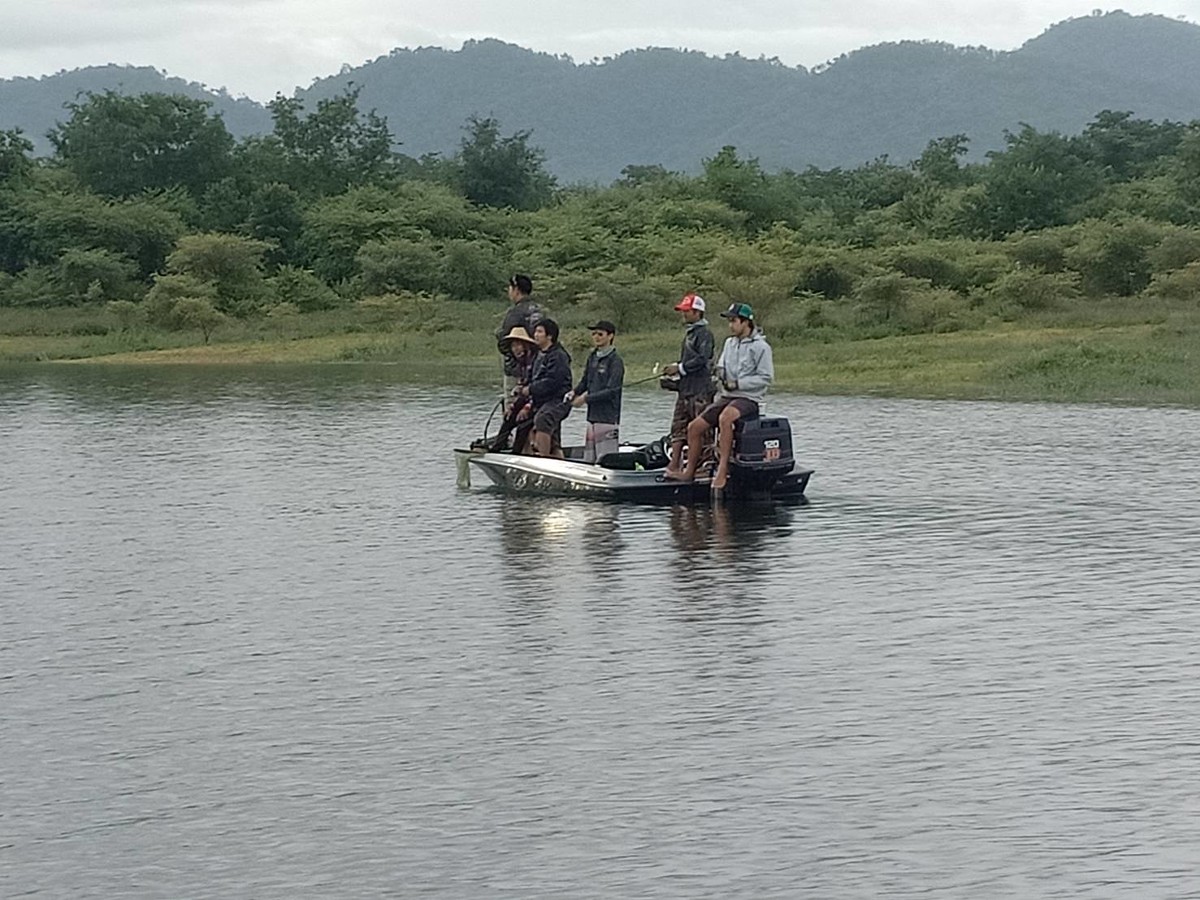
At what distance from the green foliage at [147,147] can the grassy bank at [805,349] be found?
1377 centimetres

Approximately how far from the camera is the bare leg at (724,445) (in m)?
17.2

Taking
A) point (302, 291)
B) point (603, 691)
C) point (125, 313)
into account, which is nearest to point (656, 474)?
point (603, 691)

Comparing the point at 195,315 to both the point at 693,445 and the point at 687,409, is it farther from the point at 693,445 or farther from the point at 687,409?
the point at 693,445

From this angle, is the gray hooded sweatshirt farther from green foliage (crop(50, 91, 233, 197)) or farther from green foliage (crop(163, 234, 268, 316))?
green foliage (crop(50, 91, 233, 197))

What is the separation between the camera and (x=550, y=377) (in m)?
18.7

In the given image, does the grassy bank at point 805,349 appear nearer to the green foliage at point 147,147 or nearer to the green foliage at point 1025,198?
the green foliage at point 147,147

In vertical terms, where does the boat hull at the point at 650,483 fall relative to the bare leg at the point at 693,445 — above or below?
below

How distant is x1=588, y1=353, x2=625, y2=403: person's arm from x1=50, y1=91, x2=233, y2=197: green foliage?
5220 cm

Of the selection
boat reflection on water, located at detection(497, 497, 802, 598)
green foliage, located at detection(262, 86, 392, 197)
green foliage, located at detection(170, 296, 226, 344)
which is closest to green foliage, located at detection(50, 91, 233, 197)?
green foliage, located at detection(262, 86, 392, 197)

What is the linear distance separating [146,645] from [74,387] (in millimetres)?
25904

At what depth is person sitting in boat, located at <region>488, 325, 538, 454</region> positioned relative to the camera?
19109 mm

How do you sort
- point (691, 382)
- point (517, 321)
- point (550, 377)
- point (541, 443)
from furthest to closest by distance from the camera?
1. point (517, 321)
2. point (541, 443)
3. point (550, 377)
4. point (691, 382)

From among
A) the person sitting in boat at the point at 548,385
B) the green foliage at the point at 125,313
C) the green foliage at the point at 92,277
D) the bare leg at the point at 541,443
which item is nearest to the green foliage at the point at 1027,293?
the green foliage at the point at 125,313

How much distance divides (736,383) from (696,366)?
88 centimetres
